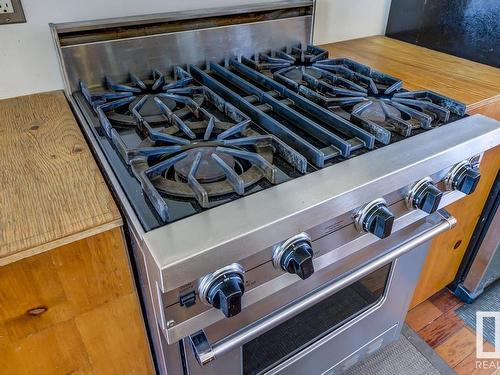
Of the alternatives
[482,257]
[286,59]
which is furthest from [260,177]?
[482,257]

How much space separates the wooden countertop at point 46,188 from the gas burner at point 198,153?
0.24ft

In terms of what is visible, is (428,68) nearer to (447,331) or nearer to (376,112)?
(376,112)

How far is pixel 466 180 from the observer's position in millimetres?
745

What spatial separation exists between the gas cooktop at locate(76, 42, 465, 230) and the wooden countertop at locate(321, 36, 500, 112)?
0.12 metres

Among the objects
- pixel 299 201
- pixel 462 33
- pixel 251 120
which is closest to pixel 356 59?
pixel 462 33

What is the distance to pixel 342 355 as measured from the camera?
1.00 meters

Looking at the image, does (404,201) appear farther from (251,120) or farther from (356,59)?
(356,59)

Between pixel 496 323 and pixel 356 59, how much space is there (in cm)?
111

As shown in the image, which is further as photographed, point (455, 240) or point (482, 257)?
point (482, 257)

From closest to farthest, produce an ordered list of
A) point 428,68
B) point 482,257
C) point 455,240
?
point 428,68, point 455,240, point 482,257

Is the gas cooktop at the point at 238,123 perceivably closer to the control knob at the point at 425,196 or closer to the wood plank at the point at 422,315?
the control knob at the point at 425,196

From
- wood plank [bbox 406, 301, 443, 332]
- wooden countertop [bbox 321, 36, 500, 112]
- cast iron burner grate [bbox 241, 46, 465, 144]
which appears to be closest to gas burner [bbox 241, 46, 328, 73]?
cast iron burner grate [bbox 241, 46, 465, 144]

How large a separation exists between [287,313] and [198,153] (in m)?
0.33

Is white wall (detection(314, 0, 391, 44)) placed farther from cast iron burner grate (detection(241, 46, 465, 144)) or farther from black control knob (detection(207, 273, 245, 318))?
black control knob (detection(207, 273, 245, 318))
